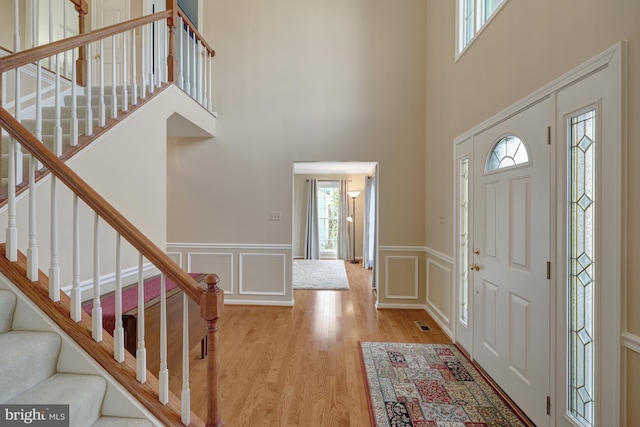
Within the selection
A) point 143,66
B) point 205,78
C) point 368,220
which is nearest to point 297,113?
point 205,78

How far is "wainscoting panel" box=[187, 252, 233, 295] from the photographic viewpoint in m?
4.15

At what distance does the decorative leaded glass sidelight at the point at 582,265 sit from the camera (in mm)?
1441

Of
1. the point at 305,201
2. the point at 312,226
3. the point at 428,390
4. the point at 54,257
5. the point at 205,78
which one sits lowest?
the point at 428,390

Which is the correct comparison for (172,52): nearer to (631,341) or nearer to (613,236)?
(613,236)

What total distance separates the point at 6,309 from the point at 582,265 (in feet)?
9.13

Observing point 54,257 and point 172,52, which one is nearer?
point 54,257

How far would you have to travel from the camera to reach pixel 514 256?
79.9 inches

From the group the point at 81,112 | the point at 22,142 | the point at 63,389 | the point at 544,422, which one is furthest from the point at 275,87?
the point at 544,422

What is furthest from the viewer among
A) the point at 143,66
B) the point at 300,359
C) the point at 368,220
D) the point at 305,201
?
the point at 305,201

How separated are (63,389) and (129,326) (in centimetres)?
42

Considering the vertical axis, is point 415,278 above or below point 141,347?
below

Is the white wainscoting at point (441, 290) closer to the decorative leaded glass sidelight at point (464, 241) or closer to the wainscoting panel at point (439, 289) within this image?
the wainscoting panel at point (439, 289)

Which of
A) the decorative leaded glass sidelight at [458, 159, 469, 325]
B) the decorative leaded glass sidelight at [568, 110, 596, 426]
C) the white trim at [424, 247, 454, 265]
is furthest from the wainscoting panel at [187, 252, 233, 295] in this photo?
A: the decorative leaded glass sidelight at [568, 110, 596, 426]

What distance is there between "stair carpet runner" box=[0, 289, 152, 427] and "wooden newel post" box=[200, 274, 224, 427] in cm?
28
